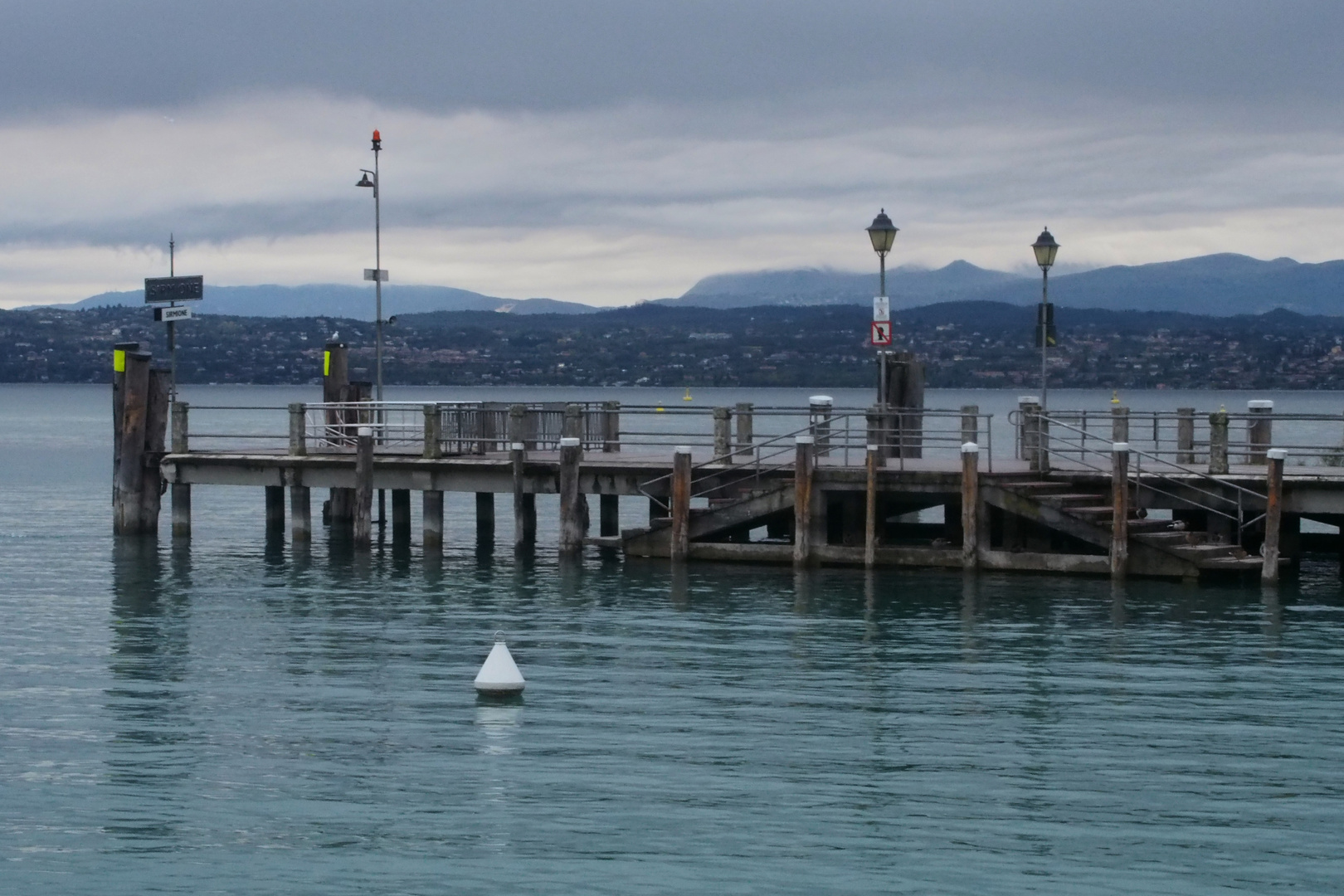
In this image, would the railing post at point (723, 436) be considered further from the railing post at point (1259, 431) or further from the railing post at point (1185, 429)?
the railing post at point (1259, 431)

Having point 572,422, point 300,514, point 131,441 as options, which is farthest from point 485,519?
point 131,441

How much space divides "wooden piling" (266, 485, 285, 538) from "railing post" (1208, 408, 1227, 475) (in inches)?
750

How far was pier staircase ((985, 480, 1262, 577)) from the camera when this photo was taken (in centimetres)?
2836

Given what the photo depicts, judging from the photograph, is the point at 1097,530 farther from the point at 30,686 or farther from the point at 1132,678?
the point at 30,686

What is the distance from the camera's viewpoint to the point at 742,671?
2205 centimetres

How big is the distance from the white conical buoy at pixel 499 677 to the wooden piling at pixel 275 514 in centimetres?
1948

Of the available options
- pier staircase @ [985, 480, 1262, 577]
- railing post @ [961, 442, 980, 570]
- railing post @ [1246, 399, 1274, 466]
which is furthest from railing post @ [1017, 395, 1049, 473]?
railing post @ [1246, 399, 1274, 466]

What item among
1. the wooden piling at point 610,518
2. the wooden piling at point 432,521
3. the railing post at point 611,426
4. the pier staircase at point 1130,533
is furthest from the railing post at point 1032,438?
the wooden piling at point 432,521

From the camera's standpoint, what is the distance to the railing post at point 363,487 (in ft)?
110

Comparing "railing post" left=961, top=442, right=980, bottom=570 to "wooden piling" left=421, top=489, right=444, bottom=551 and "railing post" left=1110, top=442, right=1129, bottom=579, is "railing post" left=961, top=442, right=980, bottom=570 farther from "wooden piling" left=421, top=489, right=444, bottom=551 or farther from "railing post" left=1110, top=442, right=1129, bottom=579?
"wooden piling" left=421, top=489, right=444, bottom=551

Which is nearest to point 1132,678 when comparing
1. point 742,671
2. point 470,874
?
point 742,671

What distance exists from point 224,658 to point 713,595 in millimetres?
8128

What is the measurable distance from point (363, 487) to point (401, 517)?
5332 mm

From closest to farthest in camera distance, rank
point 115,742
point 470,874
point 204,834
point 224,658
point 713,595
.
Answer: point 470,874 < point 204,834 < point 115,742 < point 224,658 < point 713,595
